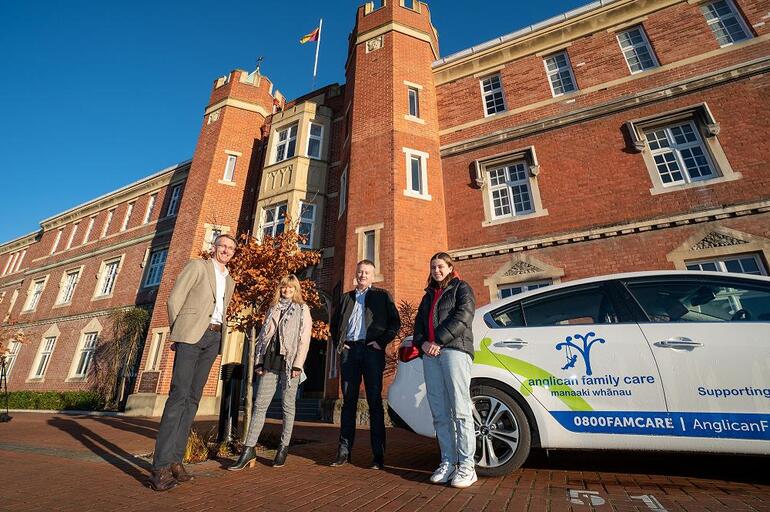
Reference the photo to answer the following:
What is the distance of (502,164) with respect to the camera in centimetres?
1125

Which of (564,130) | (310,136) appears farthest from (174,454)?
(310,136)

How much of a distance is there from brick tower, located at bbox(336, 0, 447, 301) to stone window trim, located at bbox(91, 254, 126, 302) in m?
13.7

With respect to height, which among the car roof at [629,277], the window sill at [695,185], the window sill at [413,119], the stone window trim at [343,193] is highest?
the window sill at [413,119]

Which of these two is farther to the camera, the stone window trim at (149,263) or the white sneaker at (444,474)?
the stone window trim at (149,263)

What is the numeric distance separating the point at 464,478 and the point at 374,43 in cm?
1476

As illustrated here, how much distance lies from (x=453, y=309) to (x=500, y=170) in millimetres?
9383

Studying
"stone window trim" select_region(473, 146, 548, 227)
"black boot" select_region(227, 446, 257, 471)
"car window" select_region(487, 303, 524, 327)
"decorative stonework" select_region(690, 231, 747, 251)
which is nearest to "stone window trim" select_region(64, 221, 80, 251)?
"stone window trim" select_region(473, 146, 548, 227)

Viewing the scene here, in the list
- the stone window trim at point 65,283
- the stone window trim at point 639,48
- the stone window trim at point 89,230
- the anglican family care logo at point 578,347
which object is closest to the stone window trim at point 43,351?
the stone window trim at point 65,283

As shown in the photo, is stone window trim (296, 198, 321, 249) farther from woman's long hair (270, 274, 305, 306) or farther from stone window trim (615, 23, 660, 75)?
stone window trim (615, 23, 660, 75)

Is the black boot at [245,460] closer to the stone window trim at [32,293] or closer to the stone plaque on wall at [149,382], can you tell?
the stone plaque on wall at [149,382]

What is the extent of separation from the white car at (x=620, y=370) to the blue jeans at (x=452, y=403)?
0.26 metres

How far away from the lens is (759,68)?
29.0 feet

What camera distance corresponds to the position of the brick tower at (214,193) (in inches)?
478

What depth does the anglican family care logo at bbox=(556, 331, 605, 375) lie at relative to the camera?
303cm
